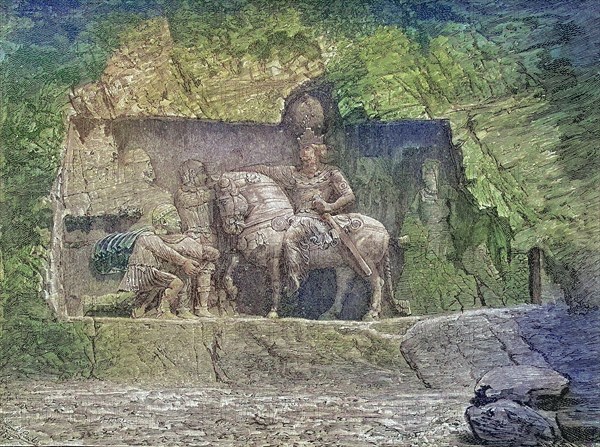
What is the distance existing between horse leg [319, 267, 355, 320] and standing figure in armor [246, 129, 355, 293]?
0.22 m

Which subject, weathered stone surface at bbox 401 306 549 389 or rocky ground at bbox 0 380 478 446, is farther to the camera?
weathered stone surface at bbox 401 306 549 389

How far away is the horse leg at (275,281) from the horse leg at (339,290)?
1.12 feet

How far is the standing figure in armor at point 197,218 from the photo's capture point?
631cm

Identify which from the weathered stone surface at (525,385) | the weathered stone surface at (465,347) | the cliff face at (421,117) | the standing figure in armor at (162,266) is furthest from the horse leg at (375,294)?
the standing figure in armor at (162,266)

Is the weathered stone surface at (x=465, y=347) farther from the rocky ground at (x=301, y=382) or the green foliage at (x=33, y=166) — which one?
the green foliage at (x=33, y=166)

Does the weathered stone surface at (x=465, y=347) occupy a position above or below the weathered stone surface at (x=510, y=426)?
above

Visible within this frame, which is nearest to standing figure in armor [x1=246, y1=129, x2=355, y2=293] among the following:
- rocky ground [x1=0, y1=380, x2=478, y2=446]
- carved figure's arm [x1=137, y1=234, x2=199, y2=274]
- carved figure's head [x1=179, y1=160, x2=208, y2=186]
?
carved figure's head [x1=179, y1=160, x2=208, y2=186]

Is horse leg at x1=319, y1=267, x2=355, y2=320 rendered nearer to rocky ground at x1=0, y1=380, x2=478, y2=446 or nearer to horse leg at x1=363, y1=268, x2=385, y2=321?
horse leg at x1=363, y1=268, x2=385, y2=321

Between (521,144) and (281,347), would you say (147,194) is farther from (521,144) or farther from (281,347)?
(521,144)

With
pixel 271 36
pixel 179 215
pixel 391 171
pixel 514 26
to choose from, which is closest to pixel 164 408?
pixel 179 215

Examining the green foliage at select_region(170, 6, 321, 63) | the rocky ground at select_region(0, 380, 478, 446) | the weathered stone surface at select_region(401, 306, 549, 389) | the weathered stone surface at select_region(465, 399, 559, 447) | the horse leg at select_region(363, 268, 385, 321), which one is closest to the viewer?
the weathered stone surface at select_region(465, 399, 559, 447)

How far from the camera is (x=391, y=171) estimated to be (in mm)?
6391

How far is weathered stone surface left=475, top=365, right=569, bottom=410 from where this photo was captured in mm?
5973

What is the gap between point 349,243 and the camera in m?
6.28
